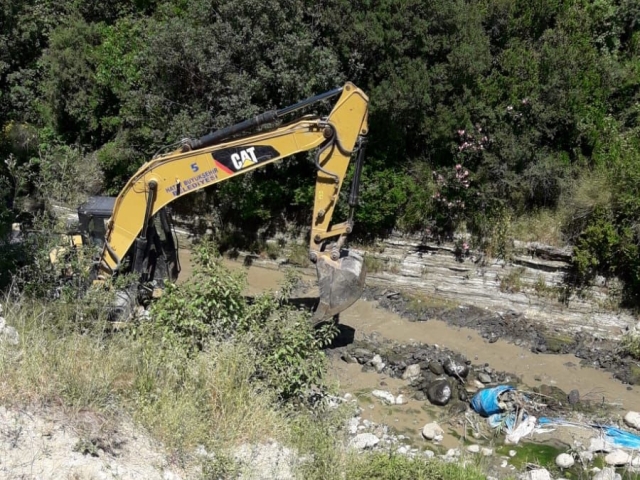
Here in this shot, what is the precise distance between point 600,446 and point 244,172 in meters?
6.02

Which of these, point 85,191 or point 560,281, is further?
point 85,191

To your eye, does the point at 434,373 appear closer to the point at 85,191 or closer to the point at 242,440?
the point at 242,440

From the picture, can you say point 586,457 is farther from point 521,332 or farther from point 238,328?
point 238,328

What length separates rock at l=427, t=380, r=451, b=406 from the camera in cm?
947

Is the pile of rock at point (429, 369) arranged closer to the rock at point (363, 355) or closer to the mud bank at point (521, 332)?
the rock at point (363, 355)

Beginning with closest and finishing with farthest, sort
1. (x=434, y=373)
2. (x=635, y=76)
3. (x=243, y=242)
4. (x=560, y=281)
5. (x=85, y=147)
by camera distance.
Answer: (x=434, y=373), (x=560, y=281), (x=635, y=76), (x=243, y=242), (x=85, y=147)

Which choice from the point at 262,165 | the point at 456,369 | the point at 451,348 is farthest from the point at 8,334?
the point at 451,348

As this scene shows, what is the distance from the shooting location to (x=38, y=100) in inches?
695

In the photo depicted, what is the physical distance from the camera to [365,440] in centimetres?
794

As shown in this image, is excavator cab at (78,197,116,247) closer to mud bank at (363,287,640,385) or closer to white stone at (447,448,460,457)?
mud bank at (363,287,640,385)

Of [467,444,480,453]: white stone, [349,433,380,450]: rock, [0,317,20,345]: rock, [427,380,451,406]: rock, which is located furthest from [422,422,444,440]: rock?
[0,317,20,345]: rock

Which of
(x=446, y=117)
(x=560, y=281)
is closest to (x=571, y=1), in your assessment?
(x=446, y=117)

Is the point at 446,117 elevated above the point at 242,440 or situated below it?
above

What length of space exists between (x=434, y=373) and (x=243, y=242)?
20.2ft
